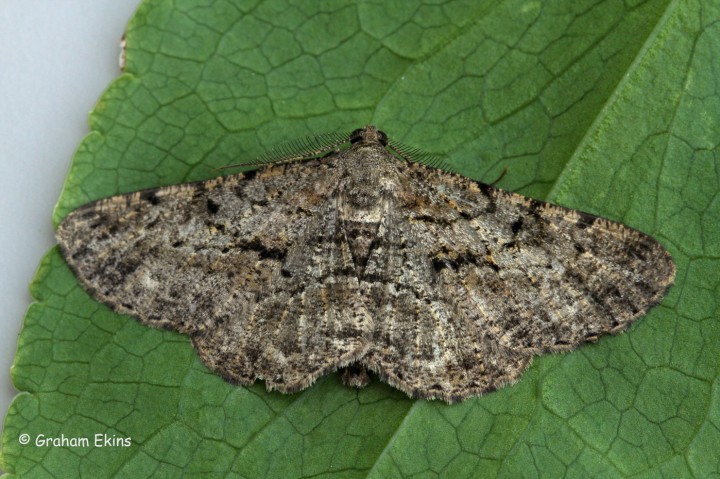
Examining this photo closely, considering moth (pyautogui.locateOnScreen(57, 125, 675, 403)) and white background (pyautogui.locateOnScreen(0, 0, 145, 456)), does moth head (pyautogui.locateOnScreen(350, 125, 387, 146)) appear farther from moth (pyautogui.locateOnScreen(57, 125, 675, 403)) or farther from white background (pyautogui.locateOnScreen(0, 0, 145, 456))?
white background (pyautogui.locateOnScreen(0, 0, 145, 456))

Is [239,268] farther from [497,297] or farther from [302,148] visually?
[497,297]

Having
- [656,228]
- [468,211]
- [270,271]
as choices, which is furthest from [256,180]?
[656,228]

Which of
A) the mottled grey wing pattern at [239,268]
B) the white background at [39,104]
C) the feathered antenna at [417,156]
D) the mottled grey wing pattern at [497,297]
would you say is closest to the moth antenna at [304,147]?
the mottled grey wing pattern at [239,268]

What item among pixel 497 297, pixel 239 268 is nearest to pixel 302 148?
pixel 239 268

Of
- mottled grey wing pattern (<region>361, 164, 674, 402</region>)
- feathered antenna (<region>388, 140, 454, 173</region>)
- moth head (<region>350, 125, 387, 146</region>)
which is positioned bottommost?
mottled grey wing pattern (<region>361, 164, 674, 402</region>)

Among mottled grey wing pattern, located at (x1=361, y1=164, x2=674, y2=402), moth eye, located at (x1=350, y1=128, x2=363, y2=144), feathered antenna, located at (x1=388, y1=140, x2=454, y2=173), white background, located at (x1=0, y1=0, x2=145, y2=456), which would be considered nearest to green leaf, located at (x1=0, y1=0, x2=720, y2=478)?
feathered antenna, located at (x1=388, y1=140, x2=454, y2=173)

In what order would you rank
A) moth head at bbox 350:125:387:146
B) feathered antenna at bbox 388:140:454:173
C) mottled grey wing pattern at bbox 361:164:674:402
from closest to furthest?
mottled grey wing pattern at bbox 361:164:674:402 < moth head at bbox 350:125:387:146 < feathered antenna at bbox 388:140:454:173

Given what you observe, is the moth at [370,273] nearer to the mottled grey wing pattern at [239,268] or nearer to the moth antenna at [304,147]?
the mottled grey wing pattern at [239,268]
